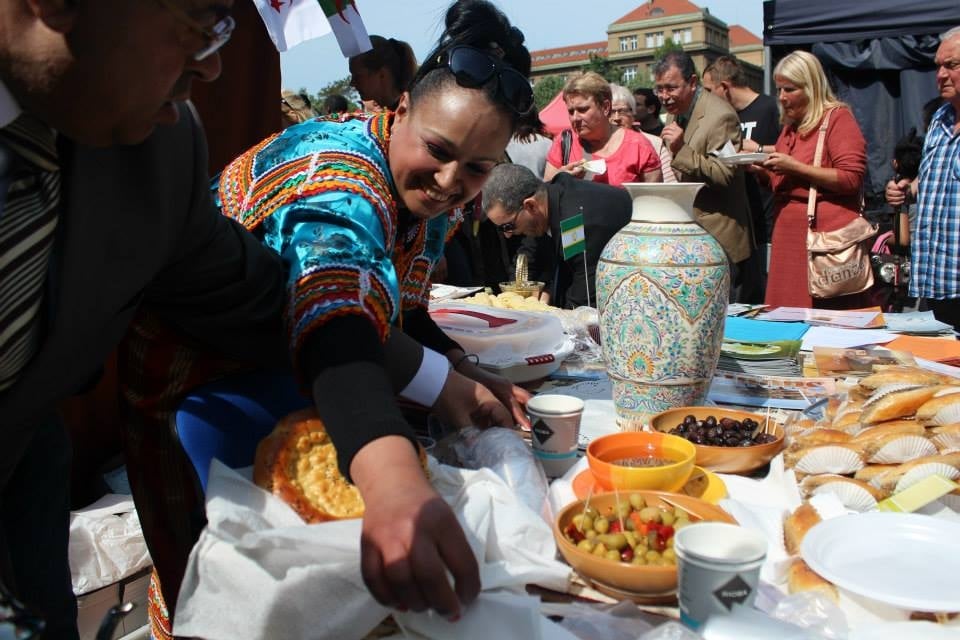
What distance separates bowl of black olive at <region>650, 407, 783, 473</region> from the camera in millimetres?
1387

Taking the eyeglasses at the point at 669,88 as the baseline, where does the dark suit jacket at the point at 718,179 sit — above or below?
below

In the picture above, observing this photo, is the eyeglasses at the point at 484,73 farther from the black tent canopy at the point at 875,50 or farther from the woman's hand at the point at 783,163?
the black tent canopy at the point at 875,50

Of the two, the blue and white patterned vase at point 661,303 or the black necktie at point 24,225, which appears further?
the blue and white patterned vase at point 661,303

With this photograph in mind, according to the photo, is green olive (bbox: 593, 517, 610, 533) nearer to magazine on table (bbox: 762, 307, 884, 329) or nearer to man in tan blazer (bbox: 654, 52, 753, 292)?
magazine on table (bbox: 762, 307, 884, 329)

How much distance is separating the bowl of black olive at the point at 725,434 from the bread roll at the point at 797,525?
23cm

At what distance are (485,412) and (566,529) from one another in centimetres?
46

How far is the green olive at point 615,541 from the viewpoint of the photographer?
3.36ft

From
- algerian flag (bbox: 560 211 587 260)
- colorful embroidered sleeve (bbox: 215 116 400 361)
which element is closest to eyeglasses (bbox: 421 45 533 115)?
colorful embroidered sleeve (bbox: 215 116 400 361)

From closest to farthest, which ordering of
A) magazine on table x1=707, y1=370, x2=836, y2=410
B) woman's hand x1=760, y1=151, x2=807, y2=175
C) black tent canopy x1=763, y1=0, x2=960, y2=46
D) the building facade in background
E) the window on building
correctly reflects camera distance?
magazine on table x1=707, y1=370, x2=836, y2=410, woman's hand x1=760, y1=151, x2=807, y2=175, black tent canopy x1=763, y1=0, x2=960, y2=46, the building facade in background, the window on building

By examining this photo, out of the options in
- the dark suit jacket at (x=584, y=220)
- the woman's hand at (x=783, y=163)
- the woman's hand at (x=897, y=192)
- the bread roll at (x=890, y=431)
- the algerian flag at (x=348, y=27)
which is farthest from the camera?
the woman's hand at (x=897, y=192)

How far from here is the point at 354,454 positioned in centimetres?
89

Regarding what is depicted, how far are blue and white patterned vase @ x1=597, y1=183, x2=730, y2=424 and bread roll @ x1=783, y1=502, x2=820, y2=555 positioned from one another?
1.60ft

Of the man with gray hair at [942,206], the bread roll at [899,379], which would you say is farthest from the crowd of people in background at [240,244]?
the man with gray hair at [942,206]

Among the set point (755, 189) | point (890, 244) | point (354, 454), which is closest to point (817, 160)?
point (755, 189)
